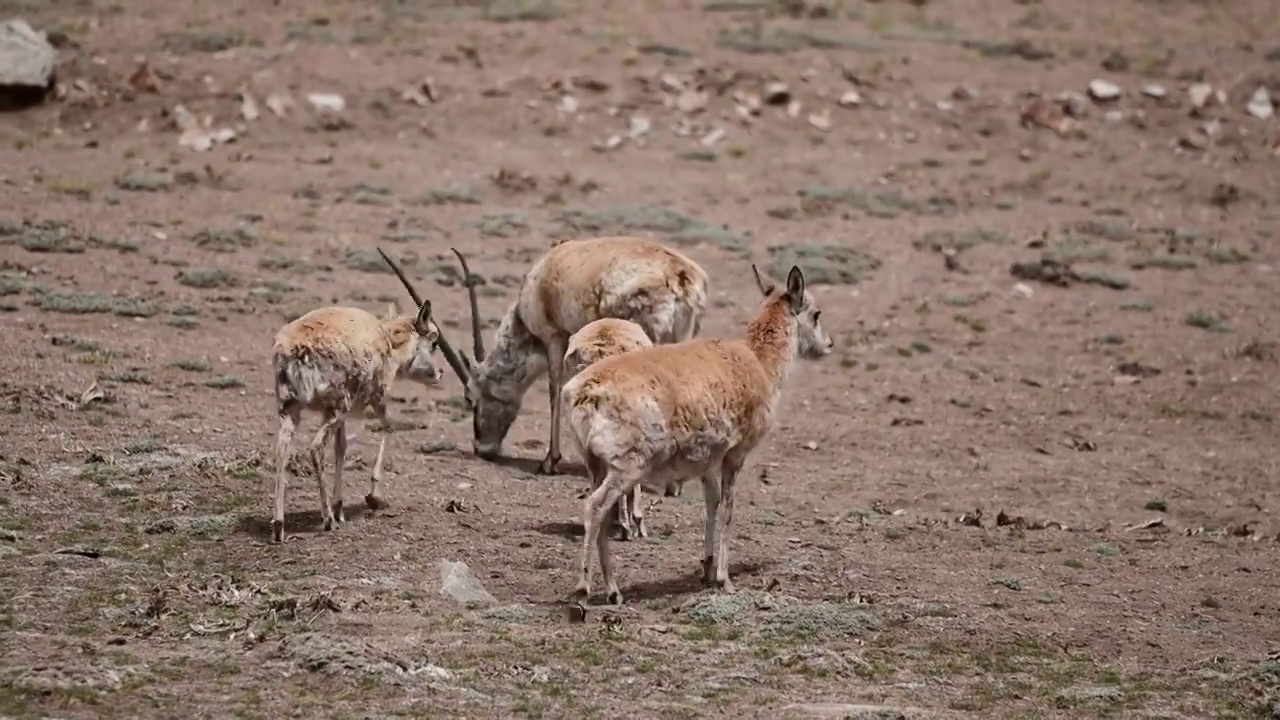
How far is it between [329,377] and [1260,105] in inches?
1095

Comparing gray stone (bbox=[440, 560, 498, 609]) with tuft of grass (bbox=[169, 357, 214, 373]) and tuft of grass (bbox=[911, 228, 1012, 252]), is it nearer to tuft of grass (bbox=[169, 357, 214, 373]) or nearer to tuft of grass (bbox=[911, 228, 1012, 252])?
tuft of grass (bbox=[169, 357, 214, 373])

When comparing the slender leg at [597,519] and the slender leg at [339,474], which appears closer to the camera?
the slender leg at [597,519]

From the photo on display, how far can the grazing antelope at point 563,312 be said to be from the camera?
48.4ft

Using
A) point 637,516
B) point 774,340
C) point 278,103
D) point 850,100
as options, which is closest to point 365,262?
point 278,103

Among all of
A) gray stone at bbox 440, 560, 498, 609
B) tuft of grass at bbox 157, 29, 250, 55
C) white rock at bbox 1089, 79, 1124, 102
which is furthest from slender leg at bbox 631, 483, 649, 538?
white rock at bbox 1089, 79, 1124, 102

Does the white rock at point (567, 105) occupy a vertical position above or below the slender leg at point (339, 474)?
below

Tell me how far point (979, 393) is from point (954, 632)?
9.98m

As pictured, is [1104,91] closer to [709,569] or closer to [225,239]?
[225,239]

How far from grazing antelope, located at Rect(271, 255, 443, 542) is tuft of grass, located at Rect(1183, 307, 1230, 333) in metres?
14.2

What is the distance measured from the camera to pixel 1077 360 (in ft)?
75.1

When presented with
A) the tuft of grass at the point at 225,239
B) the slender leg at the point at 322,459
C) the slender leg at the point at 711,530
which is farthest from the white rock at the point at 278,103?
the slender leg at the point at 711,530

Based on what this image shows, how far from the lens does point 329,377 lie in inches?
500

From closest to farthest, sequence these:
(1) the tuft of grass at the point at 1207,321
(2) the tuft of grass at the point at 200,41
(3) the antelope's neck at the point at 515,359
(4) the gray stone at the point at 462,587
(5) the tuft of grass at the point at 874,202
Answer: (4) the gray stone at the point at 462,587 → (3) the antelope's neck at the point at 515,359 → (1) the tuft of grass at the point at 1207,321 → (5) the tuft of grass at the point at 874,202 → (2) the tuft of grass at the point at 200,41

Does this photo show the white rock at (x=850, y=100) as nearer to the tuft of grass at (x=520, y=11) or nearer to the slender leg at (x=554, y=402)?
the tuft of grass at (x=520, y=11)
